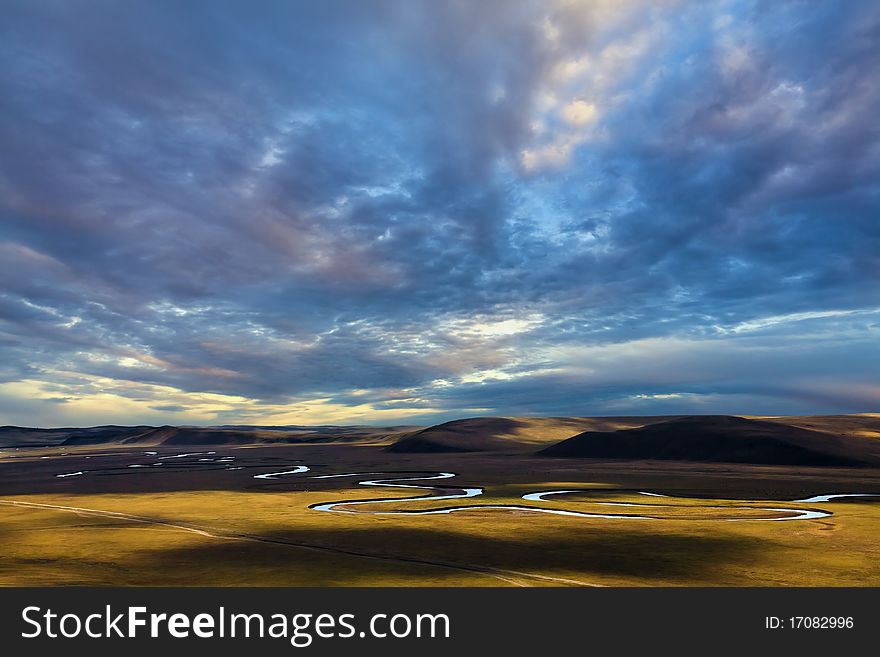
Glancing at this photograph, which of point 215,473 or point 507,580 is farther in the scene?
point 215,473

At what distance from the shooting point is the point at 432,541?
61094 mm

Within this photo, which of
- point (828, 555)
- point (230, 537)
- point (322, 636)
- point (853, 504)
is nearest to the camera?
point (322, 636)

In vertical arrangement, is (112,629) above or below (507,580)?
above

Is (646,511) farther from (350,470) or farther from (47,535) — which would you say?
(350,470)

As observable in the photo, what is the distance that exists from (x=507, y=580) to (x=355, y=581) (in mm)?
10889

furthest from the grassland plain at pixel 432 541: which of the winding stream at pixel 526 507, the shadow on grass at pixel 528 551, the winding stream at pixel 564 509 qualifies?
the winding stream at pixel 526 507

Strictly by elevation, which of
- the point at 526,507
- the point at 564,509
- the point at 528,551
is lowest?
the point at 564,509

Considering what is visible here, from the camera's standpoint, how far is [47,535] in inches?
2638

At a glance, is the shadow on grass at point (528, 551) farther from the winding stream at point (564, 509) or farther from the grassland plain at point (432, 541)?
the winding stream at point (564, 509)

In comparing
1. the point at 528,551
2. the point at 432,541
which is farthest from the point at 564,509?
the point at 528,551

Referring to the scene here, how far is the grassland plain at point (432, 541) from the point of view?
45.4 m

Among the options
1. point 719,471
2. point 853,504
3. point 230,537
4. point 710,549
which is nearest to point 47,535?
point 230,537

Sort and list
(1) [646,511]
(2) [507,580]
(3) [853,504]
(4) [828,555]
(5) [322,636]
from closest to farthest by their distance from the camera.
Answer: (5) [322,636], (2) [507,580], (4) [828,555], (1) [646,511], (3) [853,504]

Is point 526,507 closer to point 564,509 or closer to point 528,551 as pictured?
point 564,509
